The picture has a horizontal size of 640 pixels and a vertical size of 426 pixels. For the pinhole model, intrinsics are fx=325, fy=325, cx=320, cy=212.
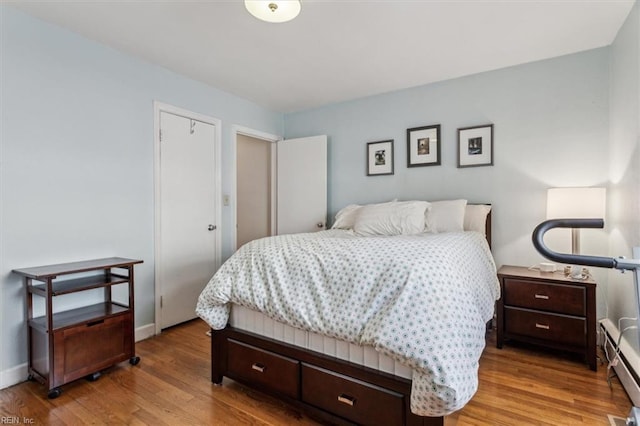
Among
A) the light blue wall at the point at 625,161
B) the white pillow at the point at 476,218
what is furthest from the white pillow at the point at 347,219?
the light blue wall at the point at 625,161

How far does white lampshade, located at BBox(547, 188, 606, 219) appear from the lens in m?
2.35

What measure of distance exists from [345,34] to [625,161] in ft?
7.01

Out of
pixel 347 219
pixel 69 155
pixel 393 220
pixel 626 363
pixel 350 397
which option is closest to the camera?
Result: pixel 350 397

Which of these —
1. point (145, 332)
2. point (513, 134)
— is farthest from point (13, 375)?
point (513, 134)

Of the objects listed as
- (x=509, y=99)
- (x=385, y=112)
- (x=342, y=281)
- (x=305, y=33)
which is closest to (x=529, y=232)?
(x=509, y=99)

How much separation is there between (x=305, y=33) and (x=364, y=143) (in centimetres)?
164

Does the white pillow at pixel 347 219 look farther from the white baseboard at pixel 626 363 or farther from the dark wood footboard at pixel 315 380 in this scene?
the white baseboard at pixel 626 363

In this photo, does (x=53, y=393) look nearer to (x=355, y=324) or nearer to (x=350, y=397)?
(x=350, y=397)

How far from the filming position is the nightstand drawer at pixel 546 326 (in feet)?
7.46

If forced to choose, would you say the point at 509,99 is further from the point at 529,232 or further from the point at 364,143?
the point at 364,143

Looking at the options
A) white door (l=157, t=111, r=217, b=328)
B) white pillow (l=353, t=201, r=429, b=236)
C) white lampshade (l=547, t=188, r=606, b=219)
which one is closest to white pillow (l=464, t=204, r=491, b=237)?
white pillow (l=353, t=201, r=429, b=236)

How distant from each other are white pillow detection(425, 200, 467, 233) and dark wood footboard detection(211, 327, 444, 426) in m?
1.62

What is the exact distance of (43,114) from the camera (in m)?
2.24

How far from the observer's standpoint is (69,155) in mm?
2365
